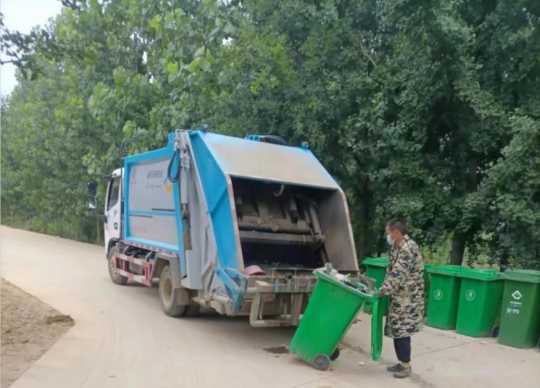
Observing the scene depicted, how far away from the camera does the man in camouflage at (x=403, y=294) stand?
554 cm

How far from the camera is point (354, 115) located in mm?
10039

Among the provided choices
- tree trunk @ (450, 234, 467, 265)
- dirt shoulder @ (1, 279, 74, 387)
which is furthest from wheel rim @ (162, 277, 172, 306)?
tree trunk @ (450, 234, 467, 265)

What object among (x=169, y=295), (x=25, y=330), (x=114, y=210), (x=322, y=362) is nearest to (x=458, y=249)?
(x=322, y=362)

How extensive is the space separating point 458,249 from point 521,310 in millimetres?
2883

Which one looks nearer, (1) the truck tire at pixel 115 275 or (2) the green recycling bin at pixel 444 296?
(2) the green recycling bin at pixel 444 296

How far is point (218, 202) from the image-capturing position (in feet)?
22.5

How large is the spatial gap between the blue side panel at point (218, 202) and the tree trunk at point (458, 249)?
14.7 feet

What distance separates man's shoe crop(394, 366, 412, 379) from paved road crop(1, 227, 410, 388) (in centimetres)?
11

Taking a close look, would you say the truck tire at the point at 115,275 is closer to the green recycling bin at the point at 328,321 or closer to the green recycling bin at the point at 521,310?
the green recycling bin at the point at 328,321

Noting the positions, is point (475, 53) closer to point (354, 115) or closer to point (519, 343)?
point (354, 115)

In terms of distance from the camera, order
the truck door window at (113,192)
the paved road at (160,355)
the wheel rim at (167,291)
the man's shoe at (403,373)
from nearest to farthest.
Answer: the paved road at (160,355) < the man's shoe at (403,373) < the wheel rim at (167,291) < the truck door window at (113,192)

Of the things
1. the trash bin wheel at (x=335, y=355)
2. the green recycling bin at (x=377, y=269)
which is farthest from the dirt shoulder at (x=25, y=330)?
the green recycling bin at (x=377, y=269)

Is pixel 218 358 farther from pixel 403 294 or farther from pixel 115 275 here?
pixel 115 275

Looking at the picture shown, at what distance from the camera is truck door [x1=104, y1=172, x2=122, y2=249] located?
11.0 metres
